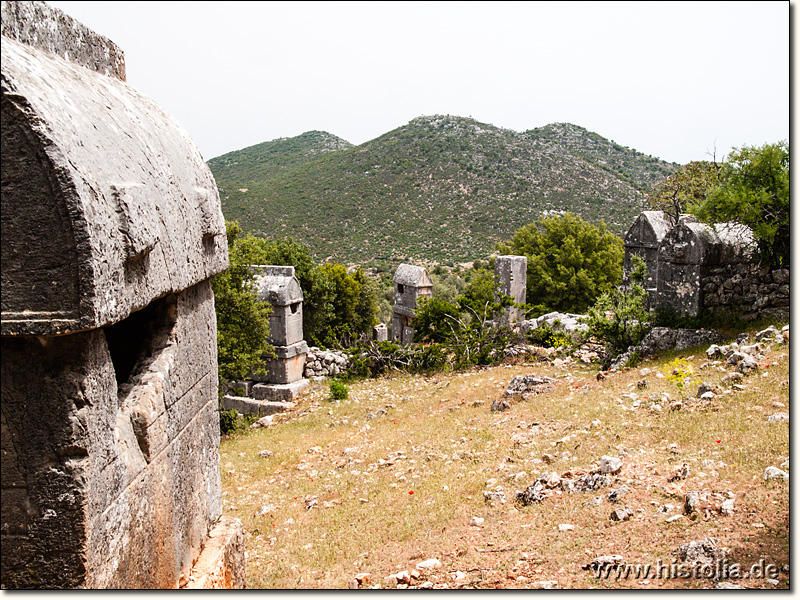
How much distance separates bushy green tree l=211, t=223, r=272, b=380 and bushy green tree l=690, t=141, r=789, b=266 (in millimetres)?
7595

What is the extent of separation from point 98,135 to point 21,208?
1.44ft

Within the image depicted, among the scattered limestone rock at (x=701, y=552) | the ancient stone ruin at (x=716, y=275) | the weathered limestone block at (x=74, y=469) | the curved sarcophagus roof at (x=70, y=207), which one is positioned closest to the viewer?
the curved sarcophagus roof at (x=70, y=207)

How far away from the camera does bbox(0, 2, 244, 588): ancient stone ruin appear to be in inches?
64.9

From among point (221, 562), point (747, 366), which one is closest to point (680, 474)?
point (747, 366)

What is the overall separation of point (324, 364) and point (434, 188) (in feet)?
114

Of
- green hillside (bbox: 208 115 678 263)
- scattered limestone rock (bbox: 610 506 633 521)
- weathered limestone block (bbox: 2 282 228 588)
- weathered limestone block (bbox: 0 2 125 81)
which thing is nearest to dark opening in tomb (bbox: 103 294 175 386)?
weathered limestone block (bbox: 2 282 228 588)

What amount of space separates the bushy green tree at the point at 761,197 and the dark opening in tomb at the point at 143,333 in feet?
26.0

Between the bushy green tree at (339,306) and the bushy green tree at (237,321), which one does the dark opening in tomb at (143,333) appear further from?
the bushy green tree at (339,306)

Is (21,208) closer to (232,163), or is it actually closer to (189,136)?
(189,136)

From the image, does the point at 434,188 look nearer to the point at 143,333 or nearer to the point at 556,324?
the point at 556,324

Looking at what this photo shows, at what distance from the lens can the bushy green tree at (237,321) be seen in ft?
35.8

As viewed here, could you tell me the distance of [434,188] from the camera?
47.1 m

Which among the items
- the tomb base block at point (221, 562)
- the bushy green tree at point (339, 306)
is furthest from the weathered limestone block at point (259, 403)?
the tomb base block at point (221, 562)

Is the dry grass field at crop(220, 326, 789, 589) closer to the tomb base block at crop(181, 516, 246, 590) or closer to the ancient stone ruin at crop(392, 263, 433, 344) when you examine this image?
the tomb base block at crop(181, 516, 246, 590)
